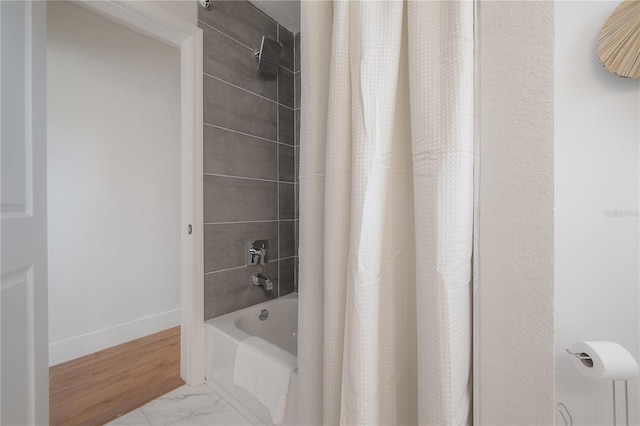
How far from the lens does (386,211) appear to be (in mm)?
719

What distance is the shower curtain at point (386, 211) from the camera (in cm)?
61

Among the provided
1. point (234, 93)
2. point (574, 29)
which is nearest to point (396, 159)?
point (574, 29)

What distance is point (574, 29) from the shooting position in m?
0.74

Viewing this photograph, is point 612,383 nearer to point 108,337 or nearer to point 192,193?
point 192,193

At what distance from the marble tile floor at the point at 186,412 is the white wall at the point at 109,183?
979 mm

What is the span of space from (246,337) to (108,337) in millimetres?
1371

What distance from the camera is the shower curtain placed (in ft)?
1.99

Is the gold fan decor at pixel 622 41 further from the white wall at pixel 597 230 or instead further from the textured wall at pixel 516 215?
the textured wall at pixel 516 215

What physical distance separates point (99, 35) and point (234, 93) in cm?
125

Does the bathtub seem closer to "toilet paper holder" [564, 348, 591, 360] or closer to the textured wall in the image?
the textured wall

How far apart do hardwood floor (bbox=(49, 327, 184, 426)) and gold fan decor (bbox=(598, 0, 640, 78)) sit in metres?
2.09

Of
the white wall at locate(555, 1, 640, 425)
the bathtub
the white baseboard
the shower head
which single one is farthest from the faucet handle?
the white wall at locate(555, 1, 640, 425)

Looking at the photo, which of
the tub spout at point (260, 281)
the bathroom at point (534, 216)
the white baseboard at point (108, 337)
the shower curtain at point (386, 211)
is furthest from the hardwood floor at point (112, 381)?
the shower curtain at point (386, 211)

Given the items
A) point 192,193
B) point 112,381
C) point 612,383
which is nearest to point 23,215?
point 192,193
